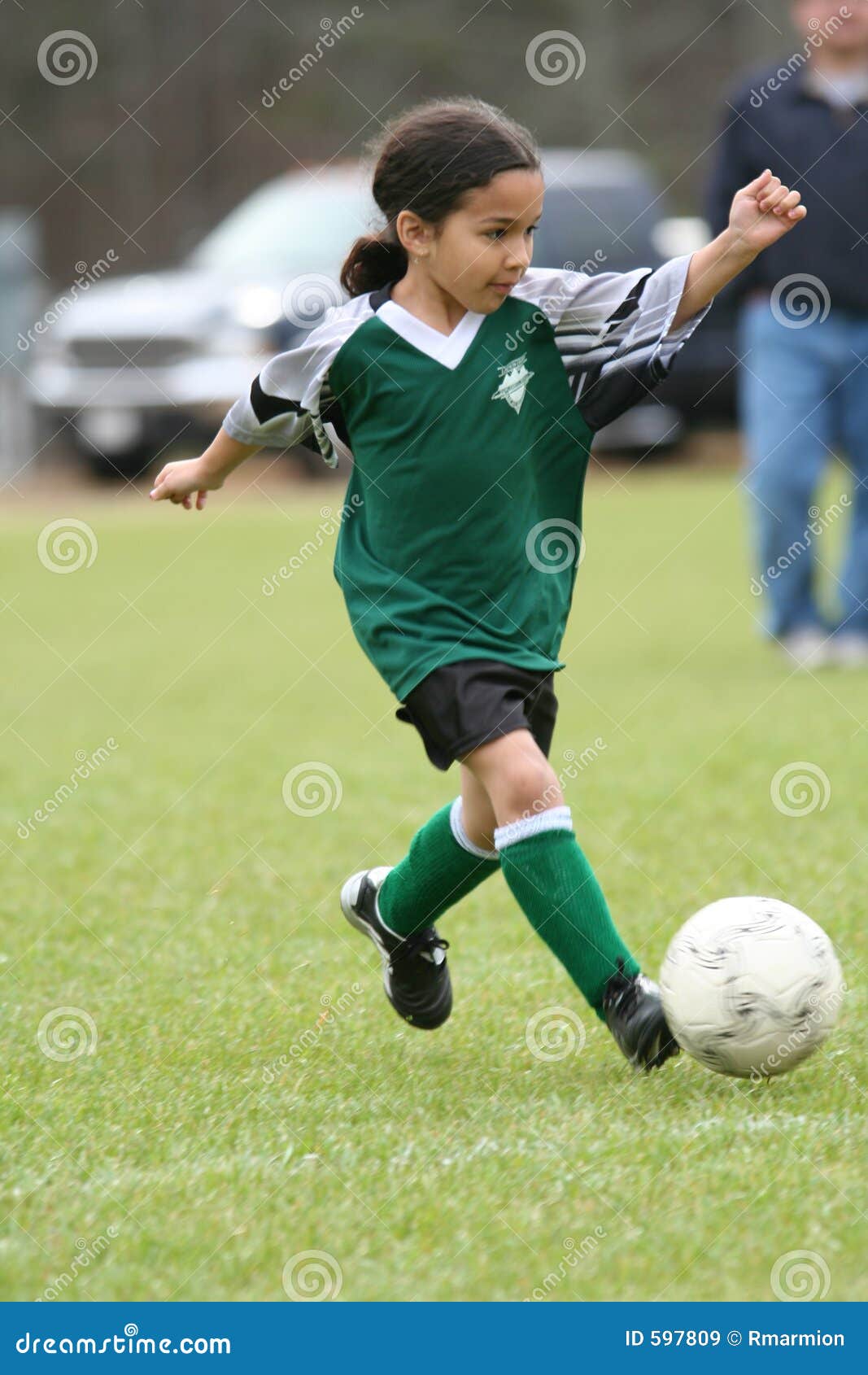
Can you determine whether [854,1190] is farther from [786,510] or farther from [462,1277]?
[786,510]

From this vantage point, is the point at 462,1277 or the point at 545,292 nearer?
the point at 462,1277

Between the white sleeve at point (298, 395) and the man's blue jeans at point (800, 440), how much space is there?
424 centimetres

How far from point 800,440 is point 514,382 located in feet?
14.1

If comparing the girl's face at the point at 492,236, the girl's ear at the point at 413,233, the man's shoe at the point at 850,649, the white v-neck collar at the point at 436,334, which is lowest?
the man's shoe at the point at 850,649

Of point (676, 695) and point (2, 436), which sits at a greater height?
point (676, 695)

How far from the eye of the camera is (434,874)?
3.51 meters

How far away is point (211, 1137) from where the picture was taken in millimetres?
2916

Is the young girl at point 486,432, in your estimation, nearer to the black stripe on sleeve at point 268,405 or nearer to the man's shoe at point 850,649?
the black stripe on sleeve at point 268,405

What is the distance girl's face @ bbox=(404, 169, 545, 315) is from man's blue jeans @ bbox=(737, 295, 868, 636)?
432 cm

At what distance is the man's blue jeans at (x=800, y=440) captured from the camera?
24.1ft

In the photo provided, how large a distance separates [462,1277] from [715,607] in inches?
301

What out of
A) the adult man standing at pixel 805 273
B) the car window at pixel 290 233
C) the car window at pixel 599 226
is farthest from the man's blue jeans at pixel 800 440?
the car window at pixel 290 233
